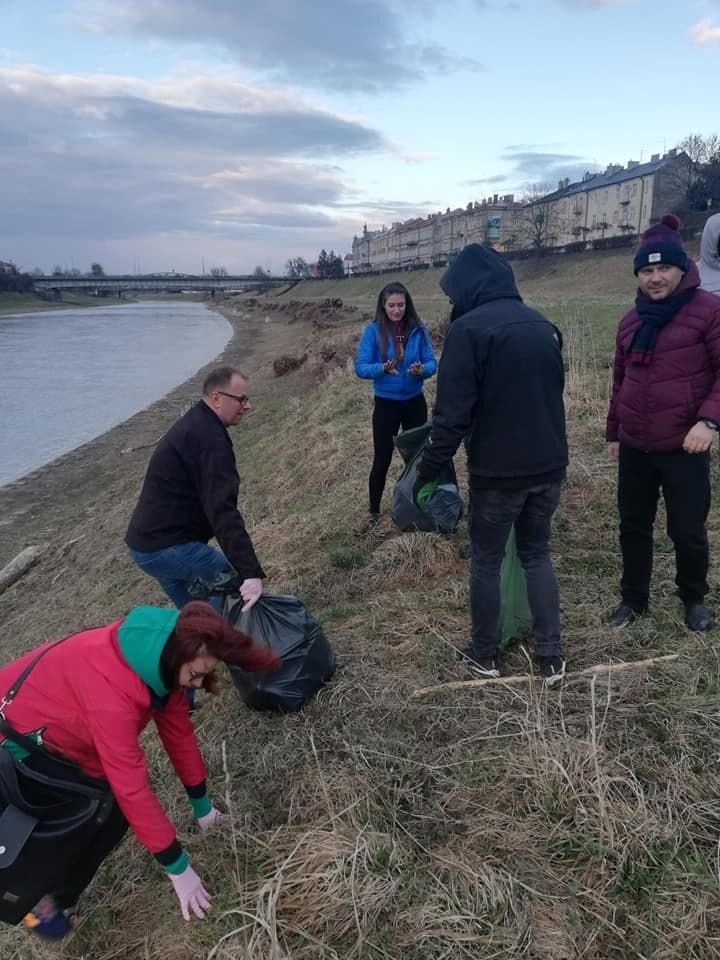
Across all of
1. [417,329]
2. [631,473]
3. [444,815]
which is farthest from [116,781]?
[417,329]

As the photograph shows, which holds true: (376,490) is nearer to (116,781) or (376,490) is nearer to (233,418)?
(233,418)

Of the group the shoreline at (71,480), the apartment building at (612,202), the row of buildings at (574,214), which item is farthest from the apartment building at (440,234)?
the shoreline at (71,480)

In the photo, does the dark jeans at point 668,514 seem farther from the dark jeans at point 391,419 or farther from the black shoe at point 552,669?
the dark jeans at point 391,419

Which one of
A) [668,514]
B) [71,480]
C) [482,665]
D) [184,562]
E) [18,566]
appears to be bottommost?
[71,480]

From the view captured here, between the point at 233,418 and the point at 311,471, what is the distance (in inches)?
180

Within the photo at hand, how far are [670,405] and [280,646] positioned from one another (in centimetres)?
199

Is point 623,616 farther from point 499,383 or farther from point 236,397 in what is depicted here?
point 236,397

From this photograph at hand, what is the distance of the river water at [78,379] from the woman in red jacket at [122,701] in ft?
36.2

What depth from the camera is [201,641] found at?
1.89 meters

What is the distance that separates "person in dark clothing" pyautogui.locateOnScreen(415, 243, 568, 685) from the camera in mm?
2525

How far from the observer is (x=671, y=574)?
3.77 meters

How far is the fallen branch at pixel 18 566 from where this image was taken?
766 centimetres

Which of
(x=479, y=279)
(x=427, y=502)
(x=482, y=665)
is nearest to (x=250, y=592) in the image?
(x=482, y=665)

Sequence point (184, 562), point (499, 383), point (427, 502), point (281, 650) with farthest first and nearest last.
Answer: point (427, 502) → point (184, 562) → point (281, 650) → point (499, 383)
